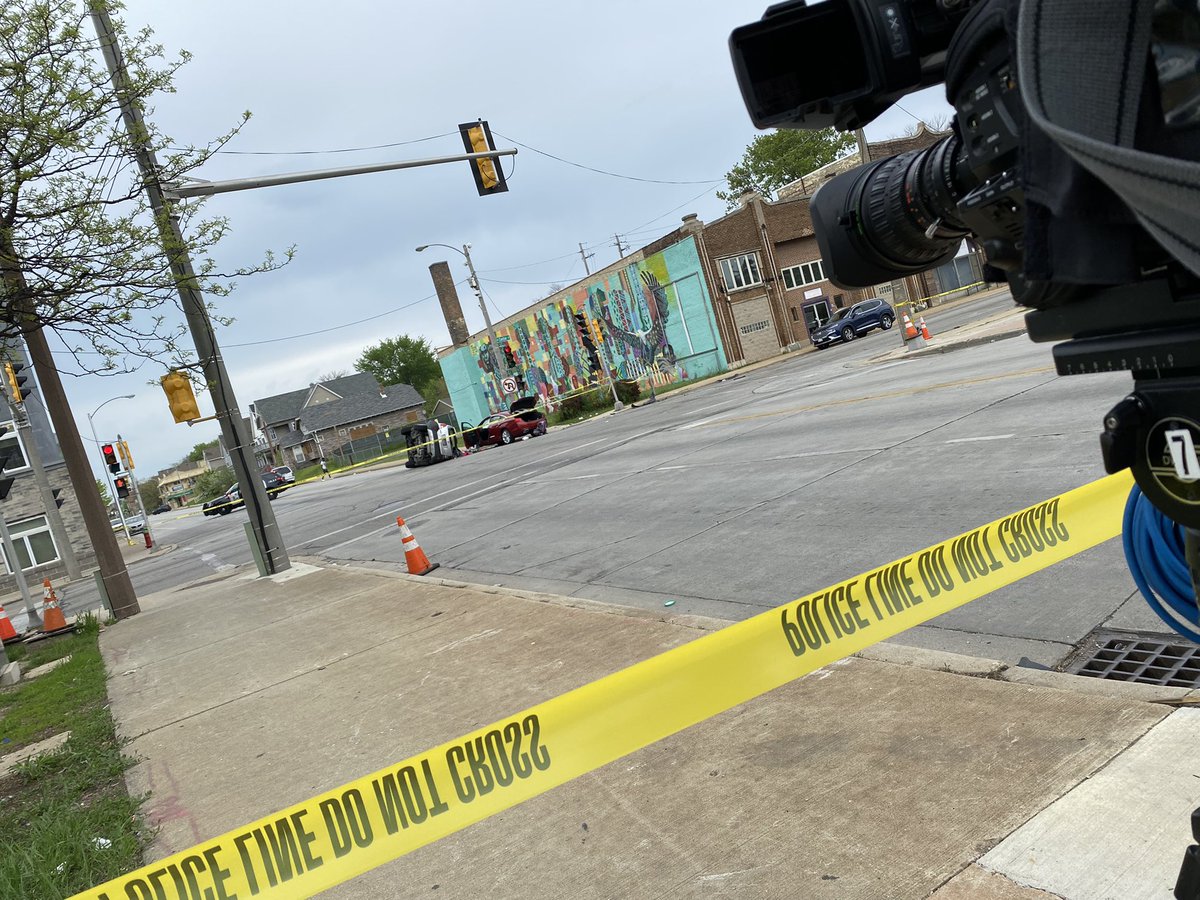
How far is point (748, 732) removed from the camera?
3863mm

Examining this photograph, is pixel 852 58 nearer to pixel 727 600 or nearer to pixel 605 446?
pixel 727 600

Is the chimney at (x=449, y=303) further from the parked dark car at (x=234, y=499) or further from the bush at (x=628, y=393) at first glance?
the bush at (x=628, y=393)

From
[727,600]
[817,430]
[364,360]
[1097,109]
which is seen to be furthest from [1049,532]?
[364,360]

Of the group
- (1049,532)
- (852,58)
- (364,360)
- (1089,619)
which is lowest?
(1089,619)

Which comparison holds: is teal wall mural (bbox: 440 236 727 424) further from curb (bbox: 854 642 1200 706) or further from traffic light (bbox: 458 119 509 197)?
curb (bbox: 854 642 1200 706)

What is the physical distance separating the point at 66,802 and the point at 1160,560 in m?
5.40

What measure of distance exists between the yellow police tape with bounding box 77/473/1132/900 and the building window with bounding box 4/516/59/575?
127 ft

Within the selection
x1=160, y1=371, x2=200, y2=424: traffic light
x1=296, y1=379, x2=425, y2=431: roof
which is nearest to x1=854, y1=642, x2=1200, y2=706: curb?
x1=160, y1=371, x2=200, y2=424: traffic light

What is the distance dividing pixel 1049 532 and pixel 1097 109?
8.26 feet

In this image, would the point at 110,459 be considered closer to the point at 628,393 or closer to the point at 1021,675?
the point at 628,393

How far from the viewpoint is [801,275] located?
43.7 m

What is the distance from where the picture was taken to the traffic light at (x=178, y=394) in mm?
12641

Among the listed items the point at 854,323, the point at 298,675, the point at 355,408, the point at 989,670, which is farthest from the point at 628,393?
the point at 355,408

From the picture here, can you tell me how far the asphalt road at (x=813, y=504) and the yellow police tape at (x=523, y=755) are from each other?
6.04 ft
